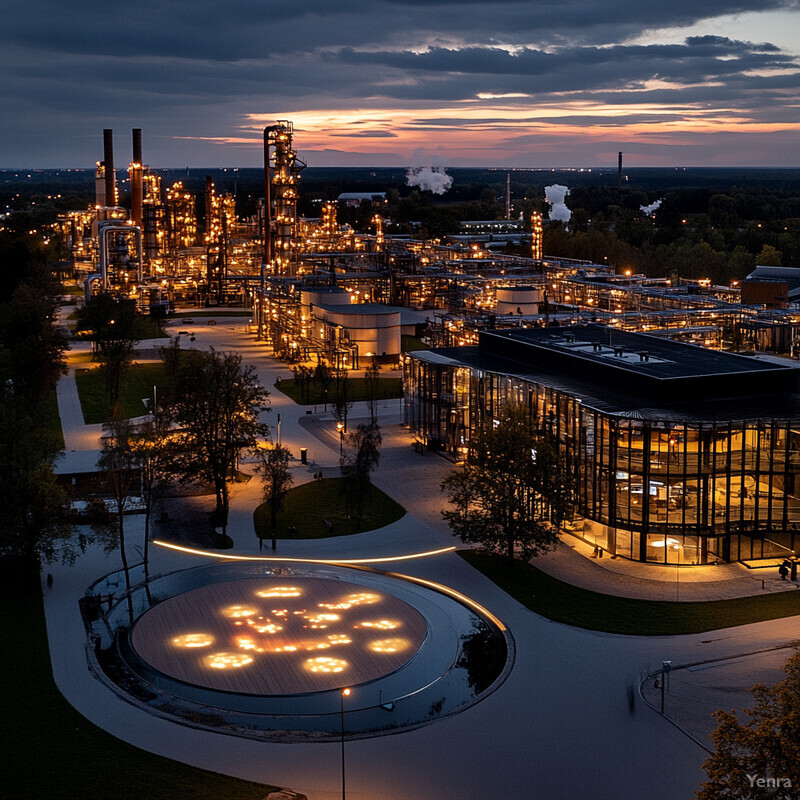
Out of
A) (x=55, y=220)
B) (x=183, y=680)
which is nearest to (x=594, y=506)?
(x=183, y=680)

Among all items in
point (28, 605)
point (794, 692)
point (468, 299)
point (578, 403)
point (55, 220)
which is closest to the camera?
point (794, 692)

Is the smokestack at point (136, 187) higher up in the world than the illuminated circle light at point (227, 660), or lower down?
higher up

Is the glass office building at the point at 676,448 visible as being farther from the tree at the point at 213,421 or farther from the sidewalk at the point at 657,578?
the tree at the point at 213,421

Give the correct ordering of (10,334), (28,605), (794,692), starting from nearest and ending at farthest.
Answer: (794,692)
(28,605)
(10,334)

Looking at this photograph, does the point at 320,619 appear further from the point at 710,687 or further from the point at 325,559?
the point at 710,687

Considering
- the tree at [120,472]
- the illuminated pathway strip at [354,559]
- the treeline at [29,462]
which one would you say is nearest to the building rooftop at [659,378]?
the illuminated pathway strip at [354,559]

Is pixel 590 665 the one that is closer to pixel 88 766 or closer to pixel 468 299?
pixel 88 766

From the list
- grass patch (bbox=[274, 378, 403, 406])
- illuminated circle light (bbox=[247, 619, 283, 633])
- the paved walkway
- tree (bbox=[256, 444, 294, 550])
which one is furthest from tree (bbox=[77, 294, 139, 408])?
illuminated circle light (bbox=[247, 619, 283, 633])
